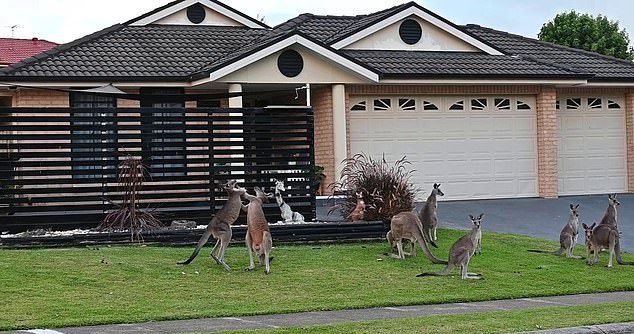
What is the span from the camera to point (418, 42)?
27.8 meters

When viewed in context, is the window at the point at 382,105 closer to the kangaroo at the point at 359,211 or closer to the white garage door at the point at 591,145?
the white garage door at the point at 591,145

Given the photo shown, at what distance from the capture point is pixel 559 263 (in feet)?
54.4

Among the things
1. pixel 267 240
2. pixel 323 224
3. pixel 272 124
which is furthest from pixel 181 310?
pixel 272 124

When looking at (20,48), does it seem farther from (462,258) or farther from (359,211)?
(462,258)

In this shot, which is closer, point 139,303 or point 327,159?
point 139,303

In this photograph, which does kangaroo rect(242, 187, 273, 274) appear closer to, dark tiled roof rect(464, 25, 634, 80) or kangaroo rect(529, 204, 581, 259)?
kangaroo rect(529, 204, 581, 259)

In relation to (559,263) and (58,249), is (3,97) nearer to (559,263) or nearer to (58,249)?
(58,249)

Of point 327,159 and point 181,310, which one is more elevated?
point 327,159

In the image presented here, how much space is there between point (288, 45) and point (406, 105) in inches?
148

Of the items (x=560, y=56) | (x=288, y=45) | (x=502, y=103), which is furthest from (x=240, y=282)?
(x=560, y=56)

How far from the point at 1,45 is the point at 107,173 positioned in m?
32.1

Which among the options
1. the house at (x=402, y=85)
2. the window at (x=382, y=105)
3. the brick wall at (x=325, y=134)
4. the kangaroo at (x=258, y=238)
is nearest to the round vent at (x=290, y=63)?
the house at (x=402, y=85)

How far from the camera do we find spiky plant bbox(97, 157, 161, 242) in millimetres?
18094

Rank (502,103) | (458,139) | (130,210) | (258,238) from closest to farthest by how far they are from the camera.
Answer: (258,238) → (130,210) → (458,139) → (502,103)
